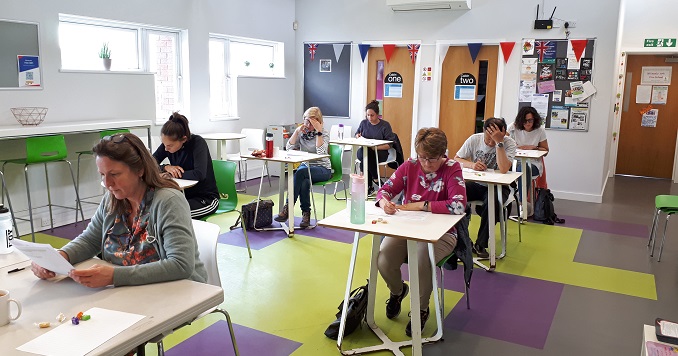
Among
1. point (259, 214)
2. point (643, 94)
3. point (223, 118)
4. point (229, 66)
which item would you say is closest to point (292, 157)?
point (259, 214)

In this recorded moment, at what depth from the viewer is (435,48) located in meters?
7.45

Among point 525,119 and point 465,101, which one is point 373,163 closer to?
point 465,101

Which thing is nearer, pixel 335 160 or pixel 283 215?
pixel 283 215

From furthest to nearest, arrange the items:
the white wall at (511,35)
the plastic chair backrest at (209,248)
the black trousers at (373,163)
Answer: the black trousers at (373,163) → the white wall at (511,35) → the plastic chair backrest at (209,248)

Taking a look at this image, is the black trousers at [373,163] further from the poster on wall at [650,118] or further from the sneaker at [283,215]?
the poster on wall at [650,118]

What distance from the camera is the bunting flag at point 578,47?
654 centimetres

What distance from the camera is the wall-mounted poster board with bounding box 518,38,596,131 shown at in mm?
6605

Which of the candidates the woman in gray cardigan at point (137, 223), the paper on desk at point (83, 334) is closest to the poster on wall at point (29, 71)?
the woman in gray cardigan at point (137, 223)

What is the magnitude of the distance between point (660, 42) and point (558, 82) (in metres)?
2.30

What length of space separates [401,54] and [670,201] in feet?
13.8

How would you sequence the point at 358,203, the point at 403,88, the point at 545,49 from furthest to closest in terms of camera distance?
the point at 403,88 < the point at 545,49 < the point at 358,203

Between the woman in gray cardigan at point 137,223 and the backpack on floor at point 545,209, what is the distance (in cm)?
440

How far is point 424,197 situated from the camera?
306 centimetres

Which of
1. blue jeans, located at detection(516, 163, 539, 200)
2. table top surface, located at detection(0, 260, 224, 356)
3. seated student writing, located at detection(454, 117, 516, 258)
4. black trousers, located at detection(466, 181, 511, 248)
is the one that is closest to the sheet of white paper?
blue jeans, located at detection(516, 163, 539, 200)
